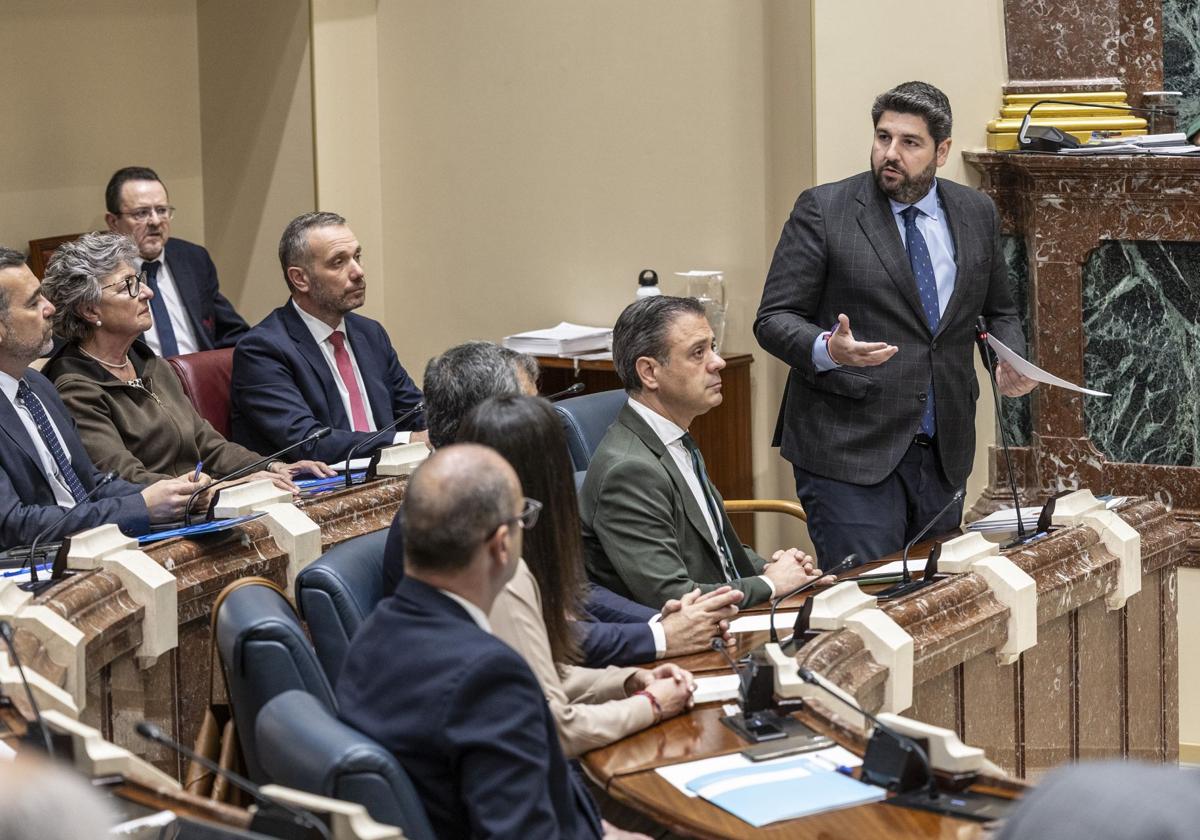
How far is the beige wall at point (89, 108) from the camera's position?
6.18m

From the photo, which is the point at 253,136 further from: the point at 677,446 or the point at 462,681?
the point at 462,681

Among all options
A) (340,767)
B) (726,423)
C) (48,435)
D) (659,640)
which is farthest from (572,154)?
(340,767)

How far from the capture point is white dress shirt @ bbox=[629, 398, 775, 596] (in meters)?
3.48

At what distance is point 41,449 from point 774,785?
6.99ft

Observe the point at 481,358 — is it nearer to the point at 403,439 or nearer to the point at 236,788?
the point at 236,788

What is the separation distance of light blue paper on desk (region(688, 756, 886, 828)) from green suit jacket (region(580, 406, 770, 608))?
0.90 metres

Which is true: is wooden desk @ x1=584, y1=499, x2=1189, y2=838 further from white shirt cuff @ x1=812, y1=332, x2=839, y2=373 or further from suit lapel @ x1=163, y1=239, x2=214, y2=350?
suit lapel @ x1=163, y1=239, x2=214, y2=350

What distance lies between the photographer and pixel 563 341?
584 centimetres

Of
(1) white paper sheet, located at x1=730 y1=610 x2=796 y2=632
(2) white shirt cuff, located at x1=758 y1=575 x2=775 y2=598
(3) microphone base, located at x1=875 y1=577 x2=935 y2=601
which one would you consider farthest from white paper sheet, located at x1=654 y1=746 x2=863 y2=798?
Result: (2) white shirt cuff, located at x1=758 y1=575 x2=775 y2=598

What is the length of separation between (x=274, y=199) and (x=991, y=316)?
322 centimetres

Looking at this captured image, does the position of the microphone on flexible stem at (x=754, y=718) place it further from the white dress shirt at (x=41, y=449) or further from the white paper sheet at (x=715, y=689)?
the white dress shirt at (x=41, y=449)

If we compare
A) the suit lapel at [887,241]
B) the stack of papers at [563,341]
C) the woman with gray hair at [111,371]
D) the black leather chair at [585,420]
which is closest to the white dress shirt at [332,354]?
the woman with gray hair at [111,371]

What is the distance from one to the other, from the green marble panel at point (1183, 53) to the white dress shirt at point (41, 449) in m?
3.60

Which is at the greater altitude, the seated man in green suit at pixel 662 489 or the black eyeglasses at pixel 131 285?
the black eyeglasses at pixel 131 285
